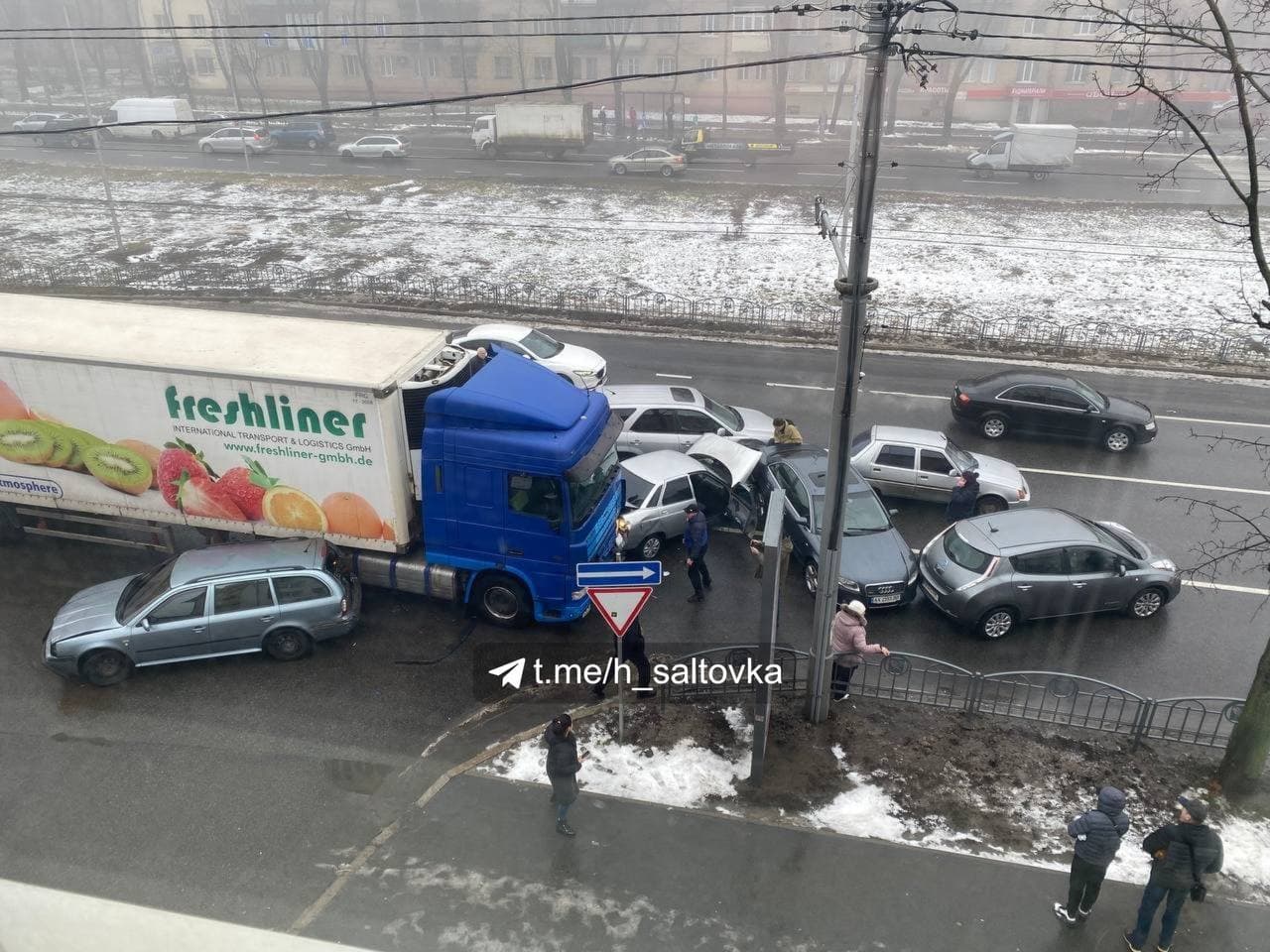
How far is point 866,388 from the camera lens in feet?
66.1

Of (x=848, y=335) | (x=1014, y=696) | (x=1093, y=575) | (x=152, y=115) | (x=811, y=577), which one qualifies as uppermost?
(x=848, y=335)

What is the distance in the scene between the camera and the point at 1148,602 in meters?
12.1

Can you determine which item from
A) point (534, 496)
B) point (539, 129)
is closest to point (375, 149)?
point (539, 129)

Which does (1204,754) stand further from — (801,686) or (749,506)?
(749,506)

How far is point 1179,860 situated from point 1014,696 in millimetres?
3045

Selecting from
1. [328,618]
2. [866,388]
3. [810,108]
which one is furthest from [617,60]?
[328,618]

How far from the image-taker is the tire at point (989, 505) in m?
Answer: 14.7

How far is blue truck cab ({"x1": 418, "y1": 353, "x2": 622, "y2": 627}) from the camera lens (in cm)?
1073

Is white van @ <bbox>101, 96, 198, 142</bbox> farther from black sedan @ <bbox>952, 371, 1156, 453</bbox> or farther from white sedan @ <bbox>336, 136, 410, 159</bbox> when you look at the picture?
black sedan @ <bbox>952, 371, 1156, 453</bbox>

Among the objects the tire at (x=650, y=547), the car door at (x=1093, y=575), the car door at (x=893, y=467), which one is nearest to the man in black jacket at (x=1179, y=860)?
the car door at (x=1093, y=575)

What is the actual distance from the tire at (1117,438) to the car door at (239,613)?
15126 mm

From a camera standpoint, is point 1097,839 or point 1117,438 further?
point 1117,438

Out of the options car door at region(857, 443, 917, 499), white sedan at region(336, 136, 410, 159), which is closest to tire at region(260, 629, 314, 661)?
car door at region(857, 443, 917, 499)

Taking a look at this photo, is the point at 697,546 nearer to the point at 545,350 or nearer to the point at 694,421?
the point at 694,421
